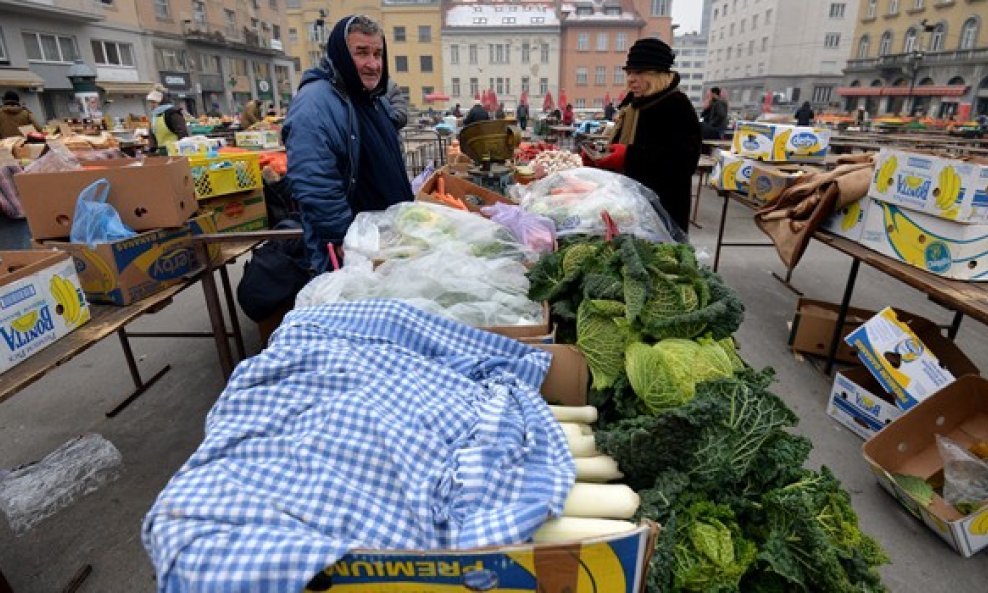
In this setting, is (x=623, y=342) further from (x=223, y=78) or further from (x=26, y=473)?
(x=223, y=78)

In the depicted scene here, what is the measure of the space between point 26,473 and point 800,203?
16.9ft

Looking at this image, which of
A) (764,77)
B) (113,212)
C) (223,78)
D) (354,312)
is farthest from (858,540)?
(764,77)

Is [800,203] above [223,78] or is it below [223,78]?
below

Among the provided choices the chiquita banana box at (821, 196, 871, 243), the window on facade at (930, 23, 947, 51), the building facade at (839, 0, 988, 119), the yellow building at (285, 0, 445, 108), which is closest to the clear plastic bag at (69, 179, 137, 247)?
the chiquita banana box at (821, 196, 871, 243)

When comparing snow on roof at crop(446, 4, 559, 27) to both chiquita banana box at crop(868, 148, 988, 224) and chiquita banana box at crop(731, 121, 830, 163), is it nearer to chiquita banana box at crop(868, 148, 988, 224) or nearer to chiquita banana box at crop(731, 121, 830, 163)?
chiquita banana box at crop(731, 121, 830, 163)

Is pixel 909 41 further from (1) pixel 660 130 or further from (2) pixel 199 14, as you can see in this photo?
(2) pixel 199 14

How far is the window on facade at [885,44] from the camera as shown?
40.4m

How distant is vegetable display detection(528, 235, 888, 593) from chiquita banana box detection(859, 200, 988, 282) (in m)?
1.81

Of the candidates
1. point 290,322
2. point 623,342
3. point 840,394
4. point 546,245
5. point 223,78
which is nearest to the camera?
point 290,322

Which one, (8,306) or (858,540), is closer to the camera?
(858,540)

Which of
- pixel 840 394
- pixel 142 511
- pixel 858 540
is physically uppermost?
pixel 858 540

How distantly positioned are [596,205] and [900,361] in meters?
1.99

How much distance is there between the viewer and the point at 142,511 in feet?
8.81

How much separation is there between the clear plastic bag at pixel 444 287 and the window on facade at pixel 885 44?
2061 inches
